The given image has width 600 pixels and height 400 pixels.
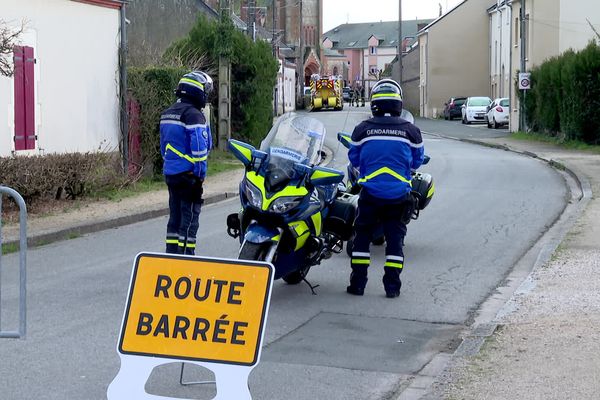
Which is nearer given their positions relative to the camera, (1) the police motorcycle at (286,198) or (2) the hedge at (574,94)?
(1) the police motorcycle at (286,198)

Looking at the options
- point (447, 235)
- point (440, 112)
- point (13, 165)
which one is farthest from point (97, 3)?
point (440, 112)

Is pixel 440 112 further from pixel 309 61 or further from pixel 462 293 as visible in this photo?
pixel 462 293

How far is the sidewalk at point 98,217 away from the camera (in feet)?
43.6

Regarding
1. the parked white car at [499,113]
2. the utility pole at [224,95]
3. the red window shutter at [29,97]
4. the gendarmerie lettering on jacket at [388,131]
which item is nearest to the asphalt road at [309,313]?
the gendarmerie lettering on jacket at [388,131]

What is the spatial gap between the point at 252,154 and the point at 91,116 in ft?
36.7

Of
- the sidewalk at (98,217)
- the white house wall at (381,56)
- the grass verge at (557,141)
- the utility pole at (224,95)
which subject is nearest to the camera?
the sidewalk at (98,217)

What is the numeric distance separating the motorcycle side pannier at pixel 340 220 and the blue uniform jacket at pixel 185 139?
1621 mm

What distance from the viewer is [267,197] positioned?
8414mm

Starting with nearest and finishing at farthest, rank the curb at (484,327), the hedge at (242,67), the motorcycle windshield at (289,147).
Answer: the curb at (484,327) → the motorcycle windshield at (289,147) → the hedge at (242,67)

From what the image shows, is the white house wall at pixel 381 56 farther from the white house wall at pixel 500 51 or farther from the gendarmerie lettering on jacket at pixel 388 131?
the gendarmerie lettering on jacket at pixel 388 131

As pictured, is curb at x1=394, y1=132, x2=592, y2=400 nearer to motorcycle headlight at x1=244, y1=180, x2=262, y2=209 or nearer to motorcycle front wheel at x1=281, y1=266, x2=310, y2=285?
motorcycle front wheel at x1=281, y1=266, x2=310, y2=285

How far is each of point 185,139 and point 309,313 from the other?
2534 mm

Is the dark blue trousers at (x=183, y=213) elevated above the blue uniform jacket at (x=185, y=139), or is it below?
below

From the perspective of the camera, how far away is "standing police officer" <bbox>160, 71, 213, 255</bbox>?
33.8 feet
